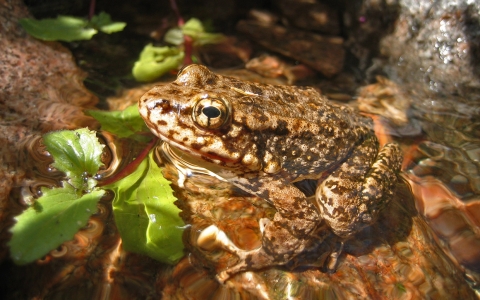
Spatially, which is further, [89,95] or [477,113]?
[477,113]

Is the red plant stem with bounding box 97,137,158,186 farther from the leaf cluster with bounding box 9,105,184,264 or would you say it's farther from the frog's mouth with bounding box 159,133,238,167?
the frog's mouth with bounding box 159,133,238,167

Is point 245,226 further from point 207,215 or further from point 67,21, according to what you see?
point 67,21

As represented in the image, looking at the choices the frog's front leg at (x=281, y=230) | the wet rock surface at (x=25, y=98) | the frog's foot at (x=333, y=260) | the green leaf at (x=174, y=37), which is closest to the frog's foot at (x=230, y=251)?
the frog's front leg at (x=281, y=230)

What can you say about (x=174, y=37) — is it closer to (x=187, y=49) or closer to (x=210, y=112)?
(x=187, y=49)

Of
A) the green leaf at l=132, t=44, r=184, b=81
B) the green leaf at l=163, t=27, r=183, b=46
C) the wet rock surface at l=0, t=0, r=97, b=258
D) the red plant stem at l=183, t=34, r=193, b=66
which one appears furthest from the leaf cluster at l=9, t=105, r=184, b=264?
the green leaf at l=163, t=27, r=183, b=46

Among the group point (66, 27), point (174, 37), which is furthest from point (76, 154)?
point (174, 37)

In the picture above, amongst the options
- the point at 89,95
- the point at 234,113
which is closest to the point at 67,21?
the point at 89,95
